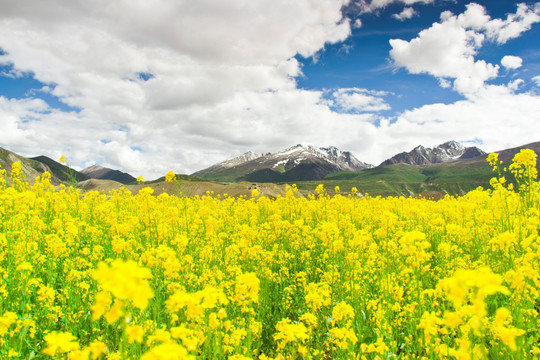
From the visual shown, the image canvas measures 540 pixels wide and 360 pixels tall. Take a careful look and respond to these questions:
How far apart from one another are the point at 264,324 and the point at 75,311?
2.62 metres

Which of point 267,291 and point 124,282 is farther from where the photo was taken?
point 267,291

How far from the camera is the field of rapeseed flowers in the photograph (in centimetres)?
239

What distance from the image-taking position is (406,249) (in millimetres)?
3518

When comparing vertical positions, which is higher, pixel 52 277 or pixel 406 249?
pixel 406 249

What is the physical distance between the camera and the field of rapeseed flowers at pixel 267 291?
2.39 metres

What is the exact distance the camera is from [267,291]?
17.3 feet

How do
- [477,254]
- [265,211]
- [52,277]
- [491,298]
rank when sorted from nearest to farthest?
[491,298] → [52,277] → [477,254] → [265,211]

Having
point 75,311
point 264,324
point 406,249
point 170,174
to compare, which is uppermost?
point 170,174

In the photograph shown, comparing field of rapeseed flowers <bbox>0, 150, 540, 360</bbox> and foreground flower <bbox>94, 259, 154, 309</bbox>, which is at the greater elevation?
foreground flower <bbox>94, 259, 154, 309</bbox>

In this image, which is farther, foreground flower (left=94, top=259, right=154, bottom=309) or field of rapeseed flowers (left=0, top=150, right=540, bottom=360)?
field of rapeseed flowers (left=0, top=150, right=540, bottom=360)

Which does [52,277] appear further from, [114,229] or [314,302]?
[314,302]

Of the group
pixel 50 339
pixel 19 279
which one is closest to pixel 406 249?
pixel 50 339

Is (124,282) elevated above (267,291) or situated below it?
above

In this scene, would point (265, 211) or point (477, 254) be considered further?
point (265, 211)
